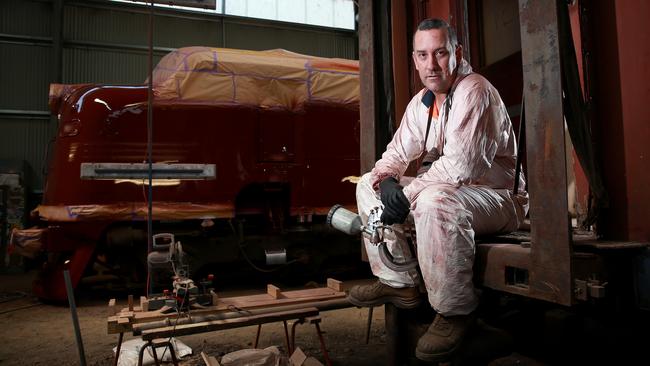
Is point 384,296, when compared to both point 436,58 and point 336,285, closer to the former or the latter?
point 336,285

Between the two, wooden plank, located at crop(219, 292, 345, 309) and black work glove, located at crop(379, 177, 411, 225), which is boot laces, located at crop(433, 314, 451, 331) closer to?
black work glove, located at crop(379, 177, 411, 225)

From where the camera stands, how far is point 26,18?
32.7 ft

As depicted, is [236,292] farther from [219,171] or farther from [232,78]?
[232,78]

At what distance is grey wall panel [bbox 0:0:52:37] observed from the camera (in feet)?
32.3

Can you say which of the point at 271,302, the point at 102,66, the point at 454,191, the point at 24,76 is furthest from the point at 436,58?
the point at 24,76

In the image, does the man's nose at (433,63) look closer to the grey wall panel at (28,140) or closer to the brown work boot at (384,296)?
the brown work boot at (384,296)

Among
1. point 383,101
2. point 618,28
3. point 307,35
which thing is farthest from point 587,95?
point 307,35

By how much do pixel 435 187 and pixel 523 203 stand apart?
667 millimetres

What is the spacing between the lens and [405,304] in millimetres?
2246

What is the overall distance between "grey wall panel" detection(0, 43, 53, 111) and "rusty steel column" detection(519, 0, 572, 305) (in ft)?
35.2

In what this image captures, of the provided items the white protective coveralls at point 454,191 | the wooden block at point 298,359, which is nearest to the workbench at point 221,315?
the wooden block at point 298,359

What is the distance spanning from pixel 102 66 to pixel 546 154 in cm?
1073

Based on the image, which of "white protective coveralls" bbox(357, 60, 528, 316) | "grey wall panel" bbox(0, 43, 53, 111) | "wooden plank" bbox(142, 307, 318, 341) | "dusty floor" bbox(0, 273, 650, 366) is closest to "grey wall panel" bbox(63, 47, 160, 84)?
"grey wall panel" bbox(0, 43, 53, 111)

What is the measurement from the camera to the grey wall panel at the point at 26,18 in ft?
32.3
